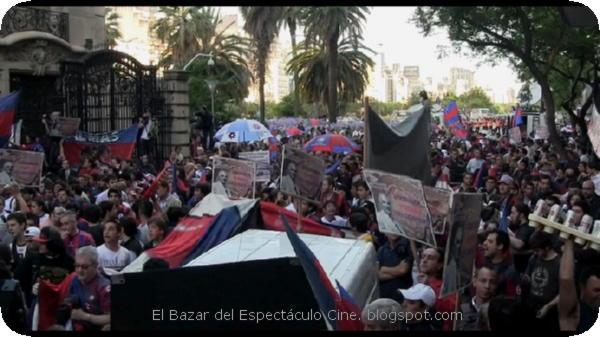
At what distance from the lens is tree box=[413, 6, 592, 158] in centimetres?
2039

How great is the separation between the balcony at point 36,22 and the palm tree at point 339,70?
28193mm

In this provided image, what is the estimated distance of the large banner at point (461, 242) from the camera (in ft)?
21.3

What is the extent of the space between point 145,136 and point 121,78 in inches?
73.0

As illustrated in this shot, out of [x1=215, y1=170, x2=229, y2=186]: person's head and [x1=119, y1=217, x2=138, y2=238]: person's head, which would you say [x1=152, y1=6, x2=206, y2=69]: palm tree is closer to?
[x1=215, y1=170, x2=229, y2=186]: person's head

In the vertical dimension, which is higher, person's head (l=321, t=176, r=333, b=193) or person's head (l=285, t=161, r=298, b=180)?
person's head (l=285, t=161, r=298, b=180)

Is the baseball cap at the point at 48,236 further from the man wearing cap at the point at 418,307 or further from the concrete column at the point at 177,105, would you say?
the concrete column at the point at 177,105

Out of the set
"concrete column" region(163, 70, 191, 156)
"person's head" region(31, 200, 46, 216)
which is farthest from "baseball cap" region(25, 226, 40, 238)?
"concrete column" region(163, 70, 191, 156)

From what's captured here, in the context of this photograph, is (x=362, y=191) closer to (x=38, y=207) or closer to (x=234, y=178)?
(x=234, y=178)

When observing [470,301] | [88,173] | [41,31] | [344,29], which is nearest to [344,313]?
[470,301]

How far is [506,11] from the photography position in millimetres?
21047

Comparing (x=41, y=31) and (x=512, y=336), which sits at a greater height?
(x=41, y=31)

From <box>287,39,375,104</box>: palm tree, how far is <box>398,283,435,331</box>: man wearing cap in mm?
45693

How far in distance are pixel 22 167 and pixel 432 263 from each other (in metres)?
7.65

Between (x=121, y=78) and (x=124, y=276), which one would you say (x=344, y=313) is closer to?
(x=124, y=276)
